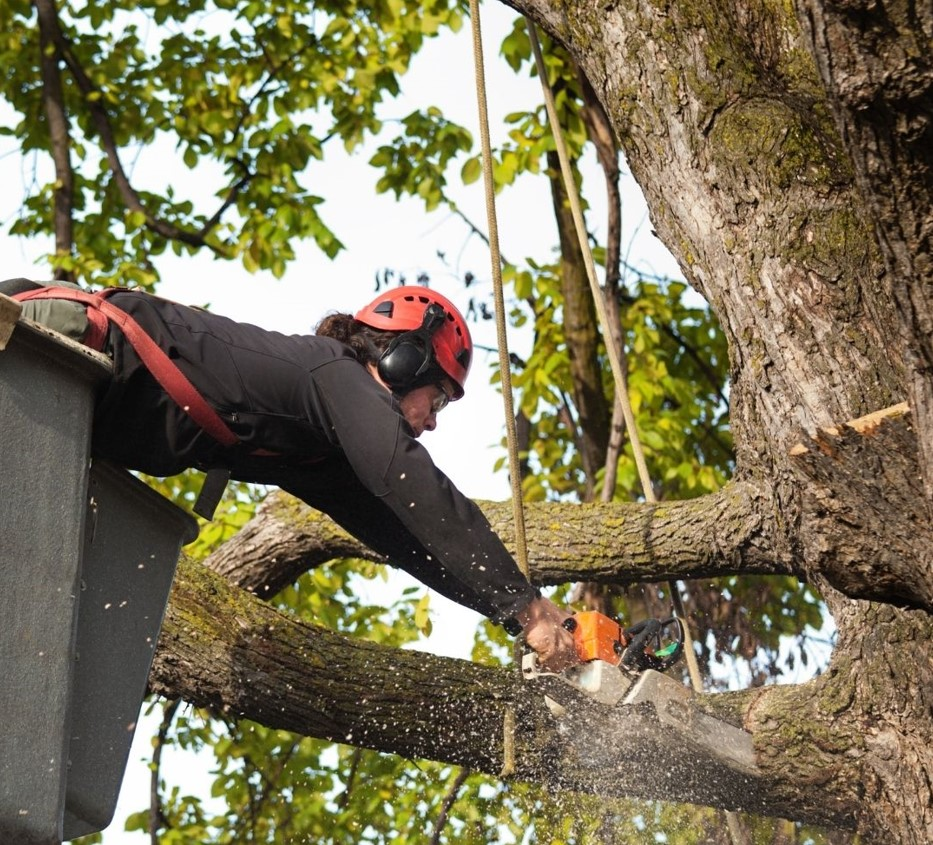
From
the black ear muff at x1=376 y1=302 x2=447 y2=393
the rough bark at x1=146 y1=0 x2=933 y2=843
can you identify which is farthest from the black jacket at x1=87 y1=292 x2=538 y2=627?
the rough bark at x1=146 y1=0 x2=933 y2=843

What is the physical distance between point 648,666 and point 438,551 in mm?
678

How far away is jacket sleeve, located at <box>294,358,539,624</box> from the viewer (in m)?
3.06

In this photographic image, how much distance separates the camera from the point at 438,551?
3.13 metres

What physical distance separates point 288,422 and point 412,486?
12.9 inches

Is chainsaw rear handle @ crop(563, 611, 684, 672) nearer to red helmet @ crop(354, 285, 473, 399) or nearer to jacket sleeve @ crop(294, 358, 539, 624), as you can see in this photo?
jacket sleeve @ crop(294, 358, 539, 624)

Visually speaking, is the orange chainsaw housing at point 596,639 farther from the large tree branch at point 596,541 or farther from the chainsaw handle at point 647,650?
the large tree branch at point 596,541

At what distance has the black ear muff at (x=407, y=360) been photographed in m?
3.39

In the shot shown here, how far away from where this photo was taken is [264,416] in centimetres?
311

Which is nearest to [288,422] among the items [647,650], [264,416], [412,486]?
[264,416]

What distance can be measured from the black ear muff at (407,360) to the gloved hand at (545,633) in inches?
25.6

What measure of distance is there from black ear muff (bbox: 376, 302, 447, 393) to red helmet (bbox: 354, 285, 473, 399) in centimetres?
3

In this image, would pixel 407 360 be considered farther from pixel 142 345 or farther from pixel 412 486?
pixel 142 345

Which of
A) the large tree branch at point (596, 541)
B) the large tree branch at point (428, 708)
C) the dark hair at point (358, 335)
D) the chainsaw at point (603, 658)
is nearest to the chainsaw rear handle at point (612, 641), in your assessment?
the chainsaw at point (603, 658)

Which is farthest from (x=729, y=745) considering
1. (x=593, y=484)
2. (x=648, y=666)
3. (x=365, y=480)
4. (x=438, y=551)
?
(x=593, y=484)
